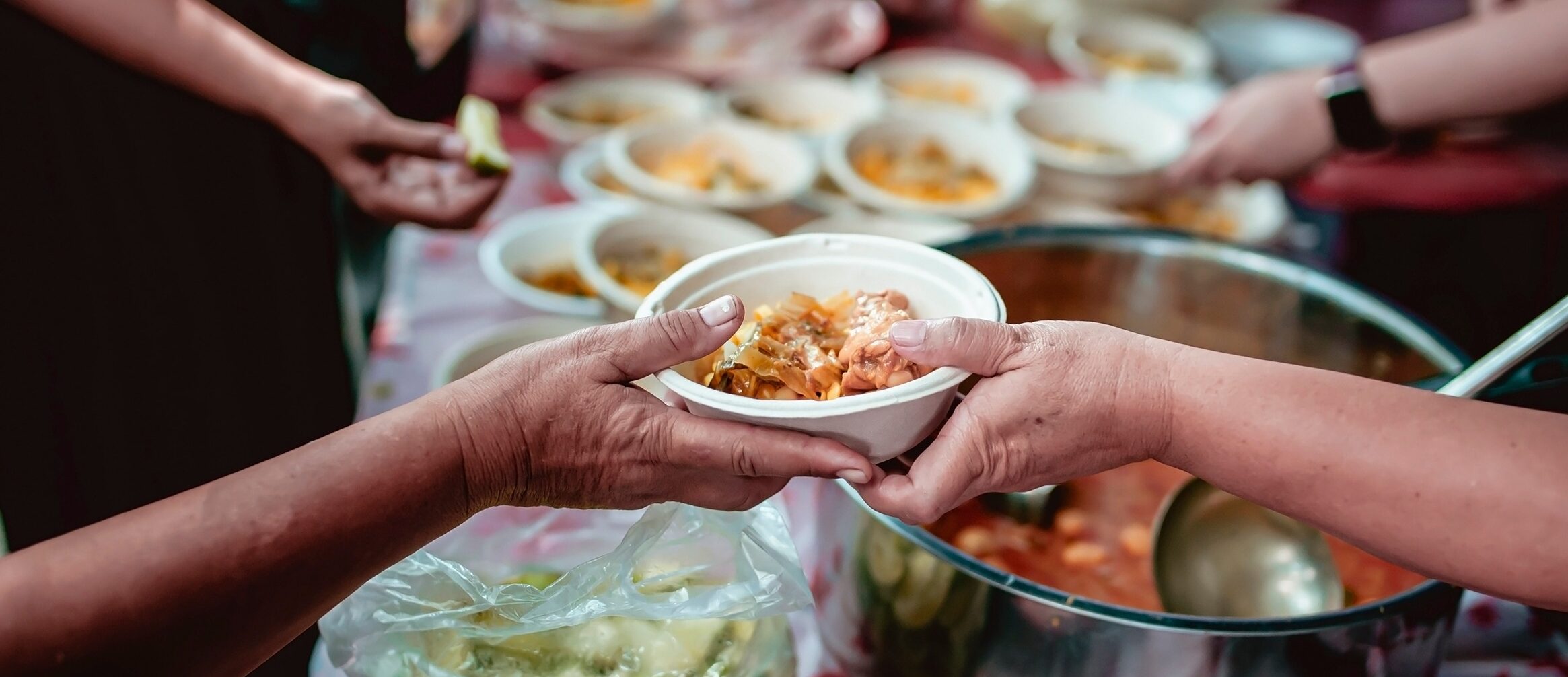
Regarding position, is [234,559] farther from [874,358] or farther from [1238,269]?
[1238,269]

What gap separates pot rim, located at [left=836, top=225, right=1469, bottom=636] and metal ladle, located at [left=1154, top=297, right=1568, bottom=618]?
0.50 feet

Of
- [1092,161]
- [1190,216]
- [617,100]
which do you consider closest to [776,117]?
[617,100]

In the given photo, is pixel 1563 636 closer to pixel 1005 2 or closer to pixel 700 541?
pixel 700 541

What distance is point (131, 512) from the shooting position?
0.96 m

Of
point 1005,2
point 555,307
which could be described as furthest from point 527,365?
point 1005,2

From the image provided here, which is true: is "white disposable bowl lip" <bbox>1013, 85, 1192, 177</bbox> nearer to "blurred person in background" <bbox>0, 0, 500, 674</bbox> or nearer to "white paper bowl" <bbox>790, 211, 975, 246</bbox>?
"white paper bowl" <bbox>790, 211, 975, 246</bbox>

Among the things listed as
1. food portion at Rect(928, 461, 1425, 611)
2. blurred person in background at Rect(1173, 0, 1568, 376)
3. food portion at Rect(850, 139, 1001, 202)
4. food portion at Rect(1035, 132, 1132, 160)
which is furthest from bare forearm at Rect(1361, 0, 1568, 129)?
food portion at Rect(928, 461, 1425, 611)

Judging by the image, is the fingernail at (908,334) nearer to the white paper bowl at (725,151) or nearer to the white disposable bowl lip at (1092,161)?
the white paper bowl at (725,151)

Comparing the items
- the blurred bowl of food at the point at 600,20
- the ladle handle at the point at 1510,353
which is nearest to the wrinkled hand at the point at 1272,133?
the ladle handle at the point at 1510,353

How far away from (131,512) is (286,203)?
1200 millimetres

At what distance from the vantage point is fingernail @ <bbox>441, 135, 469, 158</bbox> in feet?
6.39

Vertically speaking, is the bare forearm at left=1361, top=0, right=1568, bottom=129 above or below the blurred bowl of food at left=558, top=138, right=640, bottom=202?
above

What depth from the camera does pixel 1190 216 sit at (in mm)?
2904

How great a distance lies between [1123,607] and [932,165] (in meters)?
1.92
